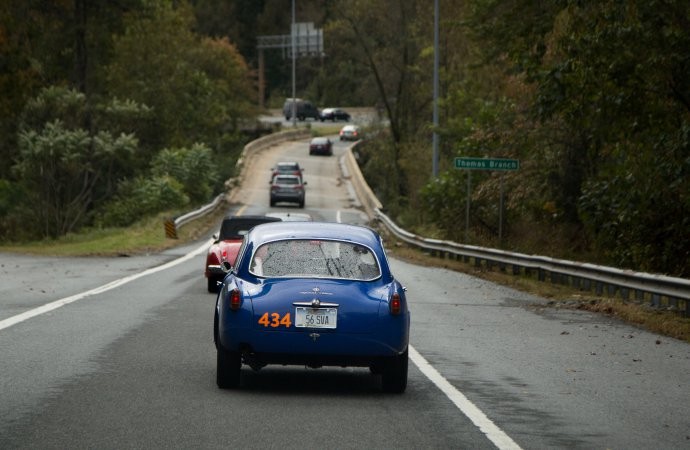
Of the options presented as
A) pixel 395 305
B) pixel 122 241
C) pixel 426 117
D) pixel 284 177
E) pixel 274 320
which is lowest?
pixel 122 241

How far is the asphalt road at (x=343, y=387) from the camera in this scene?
30.0 ft

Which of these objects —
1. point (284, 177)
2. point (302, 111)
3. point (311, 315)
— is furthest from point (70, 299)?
point (302, 111)

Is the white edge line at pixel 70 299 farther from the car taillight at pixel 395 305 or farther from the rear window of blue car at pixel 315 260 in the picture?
the car taillight at pixel 395 305

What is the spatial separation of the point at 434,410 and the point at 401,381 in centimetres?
99

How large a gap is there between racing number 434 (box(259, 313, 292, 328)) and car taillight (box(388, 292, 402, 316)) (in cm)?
90

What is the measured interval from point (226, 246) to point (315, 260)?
1234 cm

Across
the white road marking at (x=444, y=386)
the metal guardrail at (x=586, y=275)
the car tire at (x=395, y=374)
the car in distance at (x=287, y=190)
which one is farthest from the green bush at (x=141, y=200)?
the car tire at (x=395, y=374)

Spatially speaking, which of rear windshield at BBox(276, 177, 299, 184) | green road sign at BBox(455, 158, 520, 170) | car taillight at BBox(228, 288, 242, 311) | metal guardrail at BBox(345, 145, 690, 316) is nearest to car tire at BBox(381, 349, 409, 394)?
car taillight at BBox(228, 288, 242, 311)

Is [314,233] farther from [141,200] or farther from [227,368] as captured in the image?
[141,200]

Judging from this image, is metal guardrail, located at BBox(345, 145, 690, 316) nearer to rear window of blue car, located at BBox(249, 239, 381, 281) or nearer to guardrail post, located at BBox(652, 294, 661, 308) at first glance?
guardrail post, located at BBox(652, 294, 661, 308)

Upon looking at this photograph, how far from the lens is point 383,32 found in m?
73.4

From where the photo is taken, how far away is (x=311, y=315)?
11156 mm

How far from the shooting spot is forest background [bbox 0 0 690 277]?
24.8 m

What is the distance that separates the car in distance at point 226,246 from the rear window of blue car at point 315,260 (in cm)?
1013
